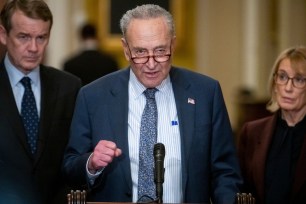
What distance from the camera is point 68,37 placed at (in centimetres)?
1223

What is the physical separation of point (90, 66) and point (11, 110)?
345cm

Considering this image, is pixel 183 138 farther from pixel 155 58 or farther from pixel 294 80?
pixel 294 80

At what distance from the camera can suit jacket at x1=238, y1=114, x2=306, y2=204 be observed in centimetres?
477

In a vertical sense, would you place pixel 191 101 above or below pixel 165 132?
above

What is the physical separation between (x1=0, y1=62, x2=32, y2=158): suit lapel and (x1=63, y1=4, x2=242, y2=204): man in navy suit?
1.21ft

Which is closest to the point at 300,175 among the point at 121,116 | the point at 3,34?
the point at 121,116

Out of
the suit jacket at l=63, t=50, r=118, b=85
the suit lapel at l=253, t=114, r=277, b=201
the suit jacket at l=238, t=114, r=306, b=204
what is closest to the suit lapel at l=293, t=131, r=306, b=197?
the suit jacket at l=238, t=114, r=306, b=204

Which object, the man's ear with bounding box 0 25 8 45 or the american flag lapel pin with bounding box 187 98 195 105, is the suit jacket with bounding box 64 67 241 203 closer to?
the american flag lapel pin with bounding box 187 98 195 105

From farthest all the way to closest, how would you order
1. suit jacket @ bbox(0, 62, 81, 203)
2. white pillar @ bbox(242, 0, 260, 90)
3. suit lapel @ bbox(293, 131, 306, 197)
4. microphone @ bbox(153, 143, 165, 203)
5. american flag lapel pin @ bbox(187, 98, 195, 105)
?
1. white pillar @ bbox(242, 0, 260, 90)
2. suit lapel @ bbox(293, 131, 306, 197)
3. suit jacket @ bbox(0, 62, 81, 203)
4. american flag lapel pin @ bbox(187, 98, 195, 105)
5. microphone @ bbox(153, 143, 165, 203)

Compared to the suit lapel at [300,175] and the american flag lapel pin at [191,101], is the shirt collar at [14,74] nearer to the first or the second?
the american flag lapel pin at [191,101]

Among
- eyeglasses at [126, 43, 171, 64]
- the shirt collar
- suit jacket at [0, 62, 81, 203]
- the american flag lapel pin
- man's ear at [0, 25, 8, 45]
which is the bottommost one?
suit jacket at [0, 62, 81, 203]

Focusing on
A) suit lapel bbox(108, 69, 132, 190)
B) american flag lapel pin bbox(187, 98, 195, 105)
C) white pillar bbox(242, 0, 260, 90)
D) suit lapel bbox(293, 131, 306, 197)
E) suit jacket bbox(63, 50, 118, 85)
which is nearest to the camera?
suit lapel bbox(108, 69, 132, 190)

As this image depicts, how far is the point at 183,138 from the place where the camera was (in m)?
4.27

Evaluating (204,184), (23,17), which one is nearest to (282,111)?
(204,184)
